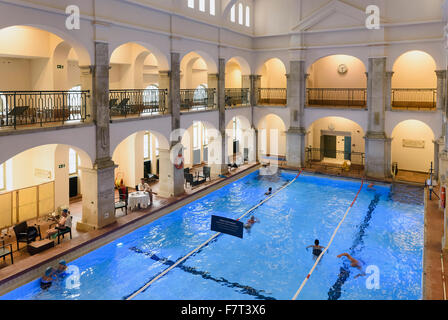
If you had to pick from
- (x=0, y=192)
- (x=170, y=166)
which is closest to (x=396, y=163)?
(x=170, y=166)

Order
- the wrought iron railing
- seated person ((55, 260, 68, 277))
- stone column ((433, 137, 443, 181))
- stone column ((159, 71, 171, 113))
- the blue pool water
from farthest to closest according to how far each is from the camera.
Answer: the wrought iron railing, stone column ((433, 137, 443, 181)), stone column ((159, 71, 171, 113)), seated person ((55, 260, 68, 277)), the blue pool water

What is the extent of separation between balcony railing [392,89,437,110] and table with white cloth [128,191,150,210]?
669 inches

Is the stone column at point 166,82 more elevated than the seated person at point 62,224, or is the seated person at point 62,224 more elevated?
the stone column at point 166,82

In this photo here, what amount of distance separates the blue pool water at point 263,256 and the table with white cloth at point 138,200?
3.89 ft

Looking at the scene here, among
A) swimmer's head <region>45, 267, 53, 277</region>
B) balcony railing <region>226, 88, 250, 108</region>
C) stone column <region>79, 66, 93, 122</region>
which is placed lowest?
swimmer's head <region>45, 267, 53, 277</region>

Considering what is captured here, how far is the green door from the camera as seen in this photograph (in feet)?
94.9

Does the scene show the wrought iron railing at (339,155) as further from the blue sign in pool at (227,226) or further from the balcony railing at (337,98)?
the blue sign in pool at (227,226)

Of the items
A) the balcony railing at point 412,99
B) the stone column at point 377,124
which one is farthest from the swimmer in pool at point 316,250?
the balcony railing at point 412,99

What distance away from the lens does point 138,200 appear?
692 inches

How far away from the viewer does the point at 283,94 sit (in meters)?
30.2

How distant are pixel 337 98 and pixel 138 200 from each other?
1794cm

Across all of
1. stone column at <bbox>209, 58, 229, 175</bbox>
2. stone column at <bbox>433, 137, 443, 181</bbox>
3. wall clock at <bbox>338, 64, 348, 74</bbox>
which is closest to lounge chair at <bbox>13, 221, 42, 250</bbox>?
stone column at <bbox>209, 58, 229, 175</bbox>

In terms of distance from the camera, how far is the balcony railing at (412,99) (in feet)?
80.1

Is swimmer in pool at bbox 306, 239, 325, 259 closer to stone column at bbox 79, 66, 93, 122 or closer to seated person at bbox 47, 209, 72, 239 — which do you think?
seated person at bbox 47, 209, 72, 239
